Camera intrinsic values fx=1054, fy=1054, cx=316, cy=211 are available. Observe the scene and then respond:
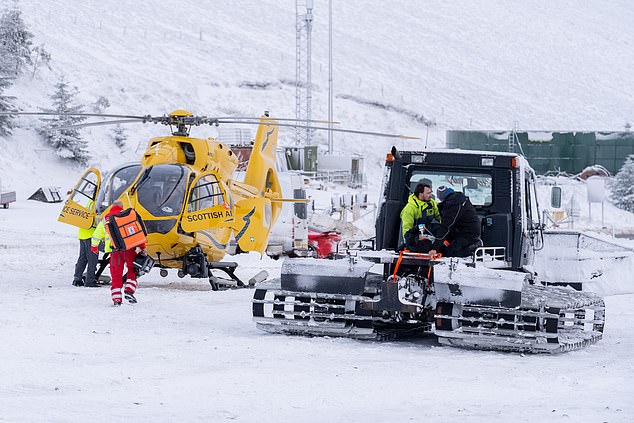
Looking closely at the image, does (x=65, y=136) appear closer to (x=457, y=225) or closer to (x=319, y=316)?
(x=457, y=225)

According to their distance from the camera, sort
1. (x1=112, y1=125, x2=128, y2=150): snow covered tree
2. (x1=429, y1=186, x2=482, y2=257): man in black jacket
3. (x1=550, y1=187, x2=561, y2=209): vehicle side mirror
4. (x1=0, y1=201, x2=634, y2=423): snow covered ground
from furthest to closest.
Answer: (x1=112, y1=125, x2=128, y2=150): snow covered tree
(x1=550, y1=187, x2=561, y2=209): vehicle side mirror
(x1=429, y1=186, x2=482, y2=257): man in black jacket
(x1=0, y1=201, x2=634, y2=423): snow covered ground

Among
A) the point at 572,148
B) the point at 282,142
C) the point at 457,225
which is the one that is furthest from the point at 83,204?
the point at 572,148

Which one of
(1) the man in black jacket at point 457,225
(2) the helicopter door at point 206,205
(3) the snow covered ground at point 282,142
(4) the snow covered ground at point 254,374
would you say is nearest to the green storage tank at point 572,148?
(3) the snow covered ground at point 282,142

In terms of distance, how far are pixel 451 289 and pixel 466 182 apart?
2.51m

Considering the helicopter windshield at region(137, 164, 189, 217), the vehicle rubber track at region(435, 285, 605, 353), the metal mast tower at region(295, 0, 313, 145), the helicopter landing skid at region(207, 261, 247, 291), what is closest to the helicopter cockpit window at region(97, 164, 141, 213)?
the helicopter windshield at region(137, 164, 189, 217)

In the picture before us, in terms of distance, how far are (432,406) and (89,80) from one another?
5845 cm

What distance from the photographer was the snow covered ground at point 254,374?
726 cm

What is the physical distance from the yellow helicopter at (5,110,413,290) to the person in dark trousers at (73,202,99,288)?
0.22 m

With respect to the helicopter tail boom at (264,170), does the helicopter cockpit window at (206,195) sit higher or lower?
lower

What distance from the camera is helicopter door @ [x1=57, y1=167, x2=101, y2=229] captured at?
54.1 ft

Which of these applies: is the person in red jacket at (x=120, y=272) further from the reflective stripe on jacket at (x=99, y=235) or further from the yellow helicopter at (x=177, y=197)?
the yellow helicopter at (x=177, y=197)

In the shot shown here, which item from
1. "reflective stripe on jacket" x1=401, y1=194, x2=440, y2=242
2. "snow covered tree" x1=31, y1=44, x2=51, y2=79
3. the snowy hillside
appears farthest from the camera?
the snowy hillside

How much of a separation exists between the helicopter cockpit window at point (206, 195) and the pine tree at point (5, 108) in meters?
32.3

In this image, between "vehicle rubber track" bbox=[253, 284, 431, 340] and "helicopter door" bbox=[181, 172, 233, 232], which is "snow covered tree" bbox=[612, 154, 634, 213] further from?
"vehicle rubber track" bbox=[253, 284, 431, 340]
